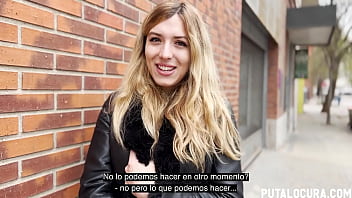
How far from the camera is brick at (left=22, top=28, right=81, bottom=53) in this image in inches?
49.1

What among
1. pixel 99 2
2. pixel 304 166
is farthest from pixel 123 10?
pixel 304 166

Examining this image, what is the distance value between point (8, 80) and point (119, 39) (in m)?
0.79

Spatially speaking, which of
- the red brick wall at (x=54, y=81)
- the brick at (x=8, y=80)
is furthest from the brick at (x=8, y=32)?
the brick at (x=8, y=80)

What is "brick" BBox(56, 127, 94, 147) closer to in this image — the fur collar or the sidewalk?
the fur collar

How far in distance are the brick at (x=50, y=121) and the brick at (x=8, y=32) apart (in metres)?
0.31

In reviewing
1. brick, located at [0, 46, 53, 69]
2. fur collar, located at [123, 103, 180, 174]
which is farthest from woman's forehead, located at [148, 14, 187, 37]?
brick, located at [0, 46, 53, 69]

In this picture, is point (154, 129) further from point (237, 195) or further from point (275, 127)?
point (275, 127)

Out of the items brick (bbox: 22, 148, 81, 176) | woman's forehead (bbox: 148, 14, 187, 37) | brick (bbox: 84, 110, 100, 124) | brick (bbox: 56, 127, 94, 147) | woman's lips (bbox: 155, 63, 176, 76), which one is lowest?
brick (bbox: 22, 148, 81, 176)

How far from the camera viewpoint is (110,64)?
1.79 metres

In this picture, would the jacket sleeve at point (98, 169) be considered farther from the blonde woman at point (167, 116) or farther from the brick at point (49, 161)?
the brick at point (49, 161)

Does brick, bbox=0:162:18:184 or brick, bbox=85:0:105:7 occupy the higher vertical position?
brick, bbox=85:0:105:7

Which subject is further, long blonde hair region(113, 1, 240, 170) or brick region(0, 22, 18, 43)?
long blonde hair region(113, 1, 240, 170)

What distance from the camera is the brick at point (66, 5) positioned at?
1.33 m

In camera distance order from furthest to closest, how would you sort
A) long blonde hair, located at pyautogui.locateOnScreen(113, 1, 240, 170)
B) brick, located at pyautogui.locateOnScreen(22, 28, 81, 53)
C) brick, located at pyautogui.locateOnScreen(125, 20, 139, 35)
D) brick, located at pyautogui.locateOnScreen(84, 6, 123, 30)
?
brick, located at pyautogui.locateOnScreen(125, 20, 139, 35), brick, located at pyautogui.locateOnScreen(84, 6, 123, 30), long blonde hair, located at pyautogui.locateOnScreen(113, 1, 240, 170), brick, located at pyautogui.locateOnScreen(22, 28, 81, 53)
